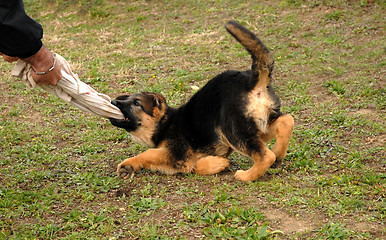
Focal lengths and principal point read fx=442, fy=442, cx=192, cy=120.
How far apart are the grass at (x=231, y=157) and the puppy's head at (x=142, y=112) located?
0.64 m

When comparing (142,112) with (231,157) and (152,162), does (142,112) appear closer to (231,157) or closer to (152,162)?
(152,162)

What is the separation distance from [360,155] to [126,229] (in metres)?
3.08

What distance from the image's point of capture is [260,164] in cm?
518

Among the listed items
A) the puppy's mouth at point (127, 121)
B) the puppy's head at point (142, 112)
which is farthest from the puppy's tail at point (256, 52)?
the puppy's mouth at point (127, 121)

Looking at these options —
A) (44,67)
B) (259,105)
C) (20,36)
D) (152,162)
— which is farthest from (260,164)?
(20,36)

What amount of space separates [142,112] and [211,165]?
46.4 inches

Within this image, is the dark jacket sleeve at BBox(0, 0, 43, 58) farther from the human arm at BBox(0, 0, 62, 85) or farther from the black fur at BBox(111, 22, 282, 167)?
the black fur at BBox(111, 22, 282, 167)

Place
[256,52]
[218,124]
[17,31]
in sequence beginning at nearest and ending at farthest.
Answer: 1. [17,31]
2. [256,52]
3. [218,124]

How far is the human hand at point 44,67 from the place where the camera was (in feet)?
14.0

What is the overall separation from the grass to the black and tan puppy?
221 millimetres

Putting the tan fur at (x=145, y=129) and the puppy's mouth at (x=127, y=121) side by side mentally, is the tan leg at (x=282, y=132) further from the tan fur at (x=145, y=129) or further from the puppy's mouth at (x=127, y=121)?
the puppy's mouth at (x=127, y=121)

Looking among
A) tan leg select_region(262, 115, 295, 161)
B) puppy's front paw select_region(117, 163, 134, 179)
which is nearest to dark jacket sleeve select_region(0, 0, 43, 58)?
puppy's front paw select_region(117, 163, 134, 179)

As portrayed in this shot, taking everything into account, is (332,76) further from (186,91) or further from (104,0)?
(104,0)

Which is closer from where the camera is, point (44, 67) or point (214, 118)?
point (44, 67)
